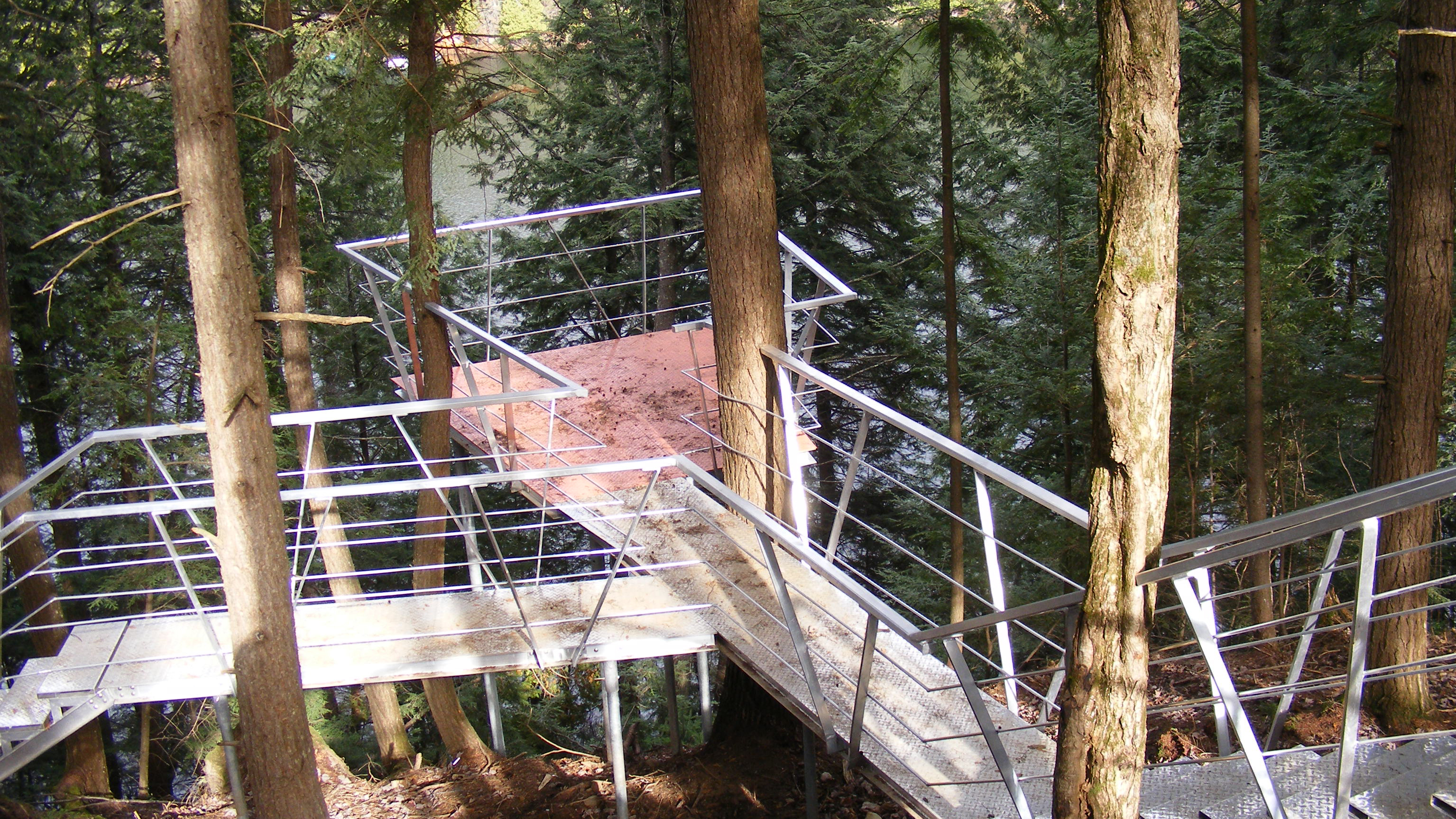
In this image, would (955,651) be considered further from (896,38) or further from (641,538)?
(896,38)

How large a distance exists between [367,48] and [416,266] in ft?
4.51

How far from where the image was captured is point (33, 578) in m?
8.86

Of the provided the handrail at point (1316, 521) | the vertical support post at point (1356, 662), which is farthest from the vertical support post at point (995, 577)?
the vertical support post at point (1356, 662)

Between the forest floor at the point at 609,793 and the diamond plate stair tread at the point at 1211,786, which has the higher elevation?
the diamond plate stair tread at the point at 1211,786

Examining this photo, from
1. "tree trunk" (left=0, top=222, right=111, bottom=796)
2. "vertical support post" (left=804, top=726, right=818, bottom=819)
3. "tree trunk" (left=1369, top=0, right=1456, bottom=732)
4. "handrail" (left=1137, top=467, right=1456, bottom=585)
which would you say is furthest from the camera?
"tree trunk" (left=0, top=222, right=111, bottom=796)

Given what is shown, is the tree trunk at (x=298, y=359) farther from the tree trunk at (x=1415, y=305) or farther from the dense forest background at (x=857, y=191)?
the tree trunk at (x=1415, y=305)

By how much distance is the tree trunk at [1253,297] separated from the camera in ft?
20.2

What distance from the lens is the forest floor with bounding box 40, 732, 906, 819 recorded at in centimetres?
509

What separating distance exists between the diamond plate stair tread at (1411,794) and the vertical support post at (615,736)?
9.69ft

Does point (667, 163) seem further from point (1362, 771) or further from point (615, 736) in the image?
point (1362, 771)

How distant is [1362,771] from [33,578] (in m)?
10.2

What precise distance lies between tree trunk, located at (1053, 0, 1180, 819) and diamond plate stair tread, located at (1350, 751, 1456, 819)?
0.69 metres

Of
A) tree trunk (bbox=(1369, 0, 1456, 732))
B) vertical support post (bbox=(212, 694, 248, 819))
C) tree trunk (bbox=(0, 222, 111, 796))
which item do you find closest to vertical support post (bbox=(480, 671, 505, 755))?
vertical support post (bbox=(212, 694, 248, 819))

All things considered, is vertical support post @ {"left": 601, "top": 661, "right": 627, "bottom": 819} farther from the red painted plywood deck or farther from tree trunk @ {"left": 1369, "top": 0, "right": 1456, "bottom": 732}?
tree trunk @ {"left": 1369, "top": 0, "right": 1456, "bottom": 732}
